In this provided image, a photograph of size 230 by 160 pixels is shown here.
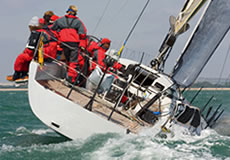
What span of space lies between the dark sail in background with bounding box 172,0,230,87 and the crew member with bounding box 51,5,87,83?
7.59 feet

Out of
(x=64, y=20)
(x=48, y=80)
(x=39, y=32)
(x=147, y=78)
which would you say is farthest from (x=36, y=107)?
(x=147, y=78)

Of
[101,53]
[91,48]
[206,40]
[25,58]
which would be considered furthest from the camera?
[206,40]

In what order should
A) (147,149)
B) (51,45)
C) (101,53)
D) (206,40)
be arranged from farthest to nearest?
(206,40) < (101,53) < (51,45) < (147,149)

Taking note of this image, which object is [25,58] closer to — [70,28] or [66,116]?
[70,28]

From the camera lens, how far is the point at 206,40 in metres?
7.13

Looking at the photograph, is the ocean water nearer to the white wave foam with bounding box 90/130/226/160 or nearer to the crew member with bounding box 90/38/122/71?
the white wave foam with bounding box 90/130/226/160

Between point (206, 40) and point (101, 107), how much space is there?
9.09ft

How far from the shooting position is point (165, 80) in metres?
8.00

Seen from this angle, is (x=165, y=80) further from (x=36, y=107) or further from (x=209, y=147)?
(x=36, y=107)

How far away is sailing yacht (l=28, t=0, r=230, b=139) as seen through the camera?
5.56 m

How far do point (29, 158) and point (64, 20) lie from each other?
2.90 metres

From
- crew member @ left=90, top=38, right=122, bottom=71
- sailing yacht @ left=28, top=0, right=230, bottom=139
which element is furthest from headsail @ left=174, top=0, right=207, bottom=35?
crew member @ left=90, top=38, right=122, bottom=71

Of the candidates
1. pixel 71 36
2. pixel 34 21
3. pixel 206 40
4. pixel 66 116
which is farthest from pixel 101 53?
pixel 206 40

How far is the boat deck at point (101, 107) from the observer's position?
5793 mm
